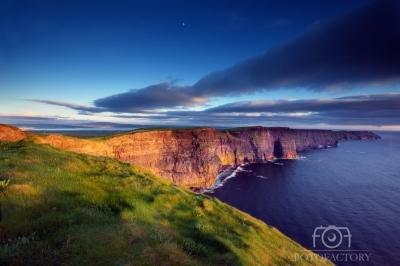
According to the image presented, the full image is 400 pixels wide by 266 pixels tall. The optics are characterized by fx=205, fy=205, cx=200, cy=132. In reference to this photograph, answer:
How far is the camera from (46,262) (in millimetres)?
5355

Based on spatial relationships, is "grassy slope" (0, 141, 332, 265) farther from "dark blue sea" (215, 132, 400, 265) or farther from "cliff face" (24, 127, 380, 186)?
"cliff face" (24, 127, 380, 186)

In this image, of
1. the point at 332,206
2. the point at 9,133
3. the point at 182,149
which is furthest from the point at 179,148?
the point at 9,133

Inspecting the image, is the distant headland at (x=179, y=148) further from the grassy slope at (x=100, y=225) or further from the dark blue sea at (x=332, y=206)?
the grassy slope at (x=100, y=225)

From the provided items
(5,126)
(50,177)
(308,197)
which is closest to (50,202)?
(50,177)

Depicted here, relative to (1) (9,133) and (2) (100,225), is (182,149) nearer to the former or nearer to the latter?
(1) (9,133)

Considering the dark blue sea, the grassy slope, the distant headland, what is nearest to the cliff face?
the distant headland

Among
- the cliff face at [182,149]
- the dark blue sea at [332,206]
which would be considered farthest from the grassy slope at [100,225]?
the cliff face at [182,149]

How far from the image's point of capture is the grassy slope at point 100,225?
590 centimetres

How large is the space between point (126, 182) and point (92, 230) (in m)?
7.07

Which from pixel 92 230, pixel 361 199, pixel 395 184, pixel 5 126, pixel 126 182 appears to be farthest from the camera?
pixel 395 184

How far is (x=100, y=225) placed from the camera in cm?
748

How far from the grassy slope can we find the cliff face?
1521 inches

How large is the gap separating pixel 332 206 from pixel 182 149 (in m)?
53.6

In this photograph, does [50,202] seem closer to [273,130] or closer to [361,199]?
[361,199]
